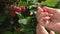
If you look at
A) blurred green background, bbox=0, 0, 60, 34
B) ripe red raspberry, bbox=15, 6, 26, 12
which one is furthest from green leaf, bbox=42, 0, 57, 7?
ripe red raspberry, bbox=15, 6, 26, 12

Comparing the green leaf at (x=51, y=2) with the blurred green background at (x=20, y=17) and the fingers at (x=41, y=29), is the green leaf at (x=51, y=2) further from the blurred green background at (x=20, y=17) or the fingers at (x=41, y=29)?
the fingers at (x=41, y=29)

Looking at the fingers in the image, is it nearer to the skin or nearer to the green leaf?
the skin

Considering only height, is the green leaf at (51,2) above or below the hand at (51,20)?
above

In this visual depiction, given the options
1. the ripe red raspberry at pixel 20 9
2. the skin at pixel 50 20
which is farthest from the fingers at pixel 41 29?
the ripe red raspberry at pixel 20 9

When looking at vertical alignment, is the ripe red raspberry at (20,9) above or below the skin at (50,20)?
above

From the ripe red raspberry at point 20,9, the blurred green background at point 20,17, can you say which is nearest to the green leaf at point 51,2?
the blurred green background at point 20,17

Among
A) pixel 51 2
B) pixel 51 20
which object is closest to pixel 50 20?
pixel 51 20

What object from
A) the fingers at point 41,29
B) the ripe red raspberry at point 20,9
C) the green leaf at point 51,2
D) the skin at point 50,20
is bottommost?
the fingers at point 41,29

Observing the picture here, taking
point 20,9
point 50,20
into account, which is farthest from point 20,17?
point 50,20

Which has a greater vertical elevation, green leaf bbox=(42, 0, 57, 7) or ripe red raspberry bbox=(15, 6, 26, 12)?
green leaf bbox=(42, 0, 57, 7)

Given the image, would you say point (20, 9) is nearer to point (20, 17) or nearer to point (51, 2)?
point (20, 17)

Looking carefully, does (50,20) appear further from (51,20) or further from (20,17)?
(20,17)

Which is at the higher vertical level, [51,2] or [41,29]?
[51,2]

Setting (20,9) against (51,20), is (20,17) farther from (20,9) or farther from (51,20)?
(51,20)
